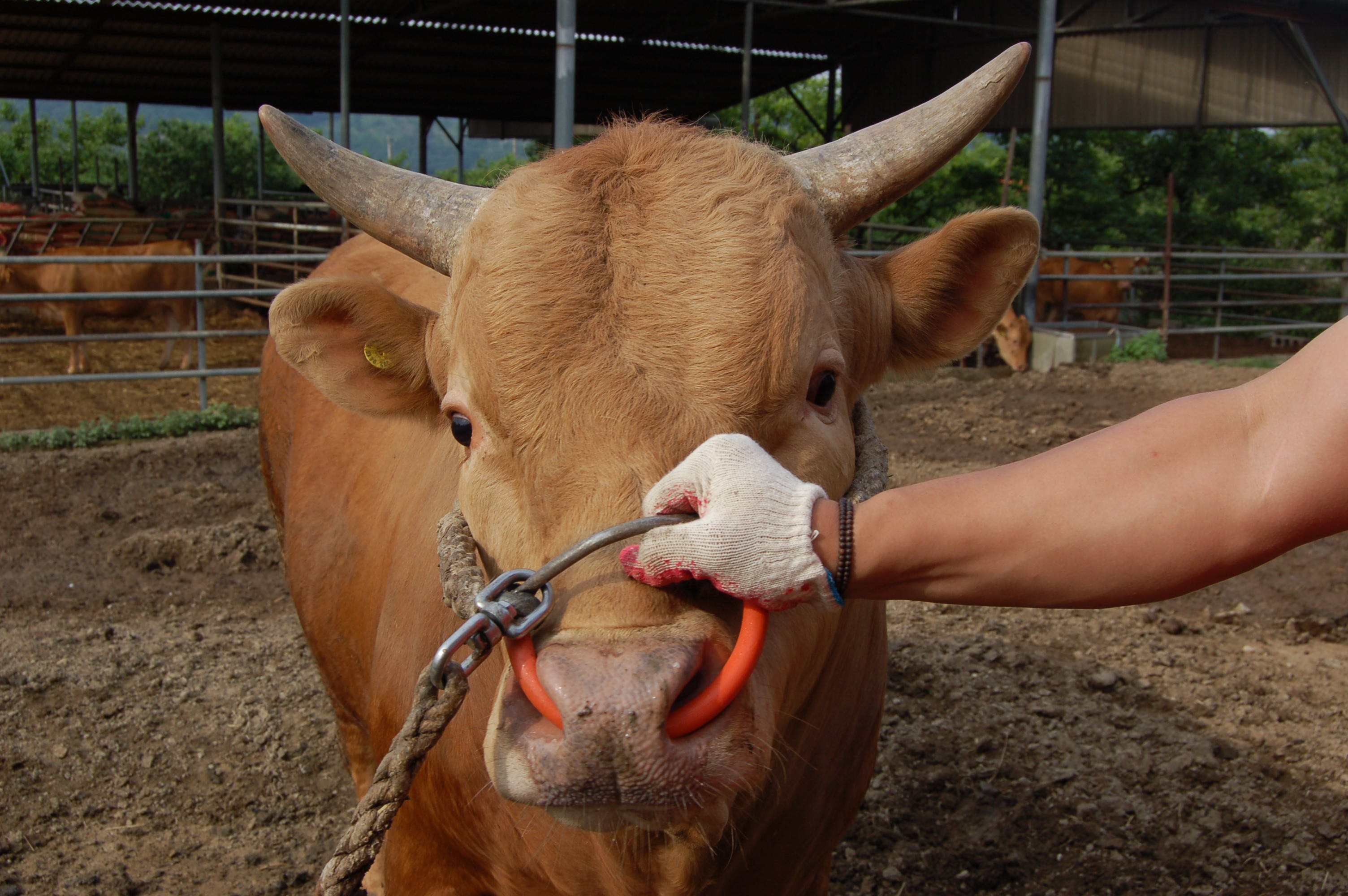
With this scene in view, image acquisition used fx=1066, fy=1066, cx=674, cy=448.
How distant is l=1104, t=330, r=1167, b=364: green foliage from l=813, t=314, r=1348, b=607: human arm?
12815 millimetres

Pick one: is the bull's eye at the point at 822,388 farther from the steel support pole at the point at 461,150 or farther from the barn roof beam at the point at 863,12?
the steel support pole at the point at 461,150

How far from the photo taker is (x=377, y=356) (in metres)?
2.41

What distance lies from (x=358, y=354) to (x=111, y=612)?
373 centimetres

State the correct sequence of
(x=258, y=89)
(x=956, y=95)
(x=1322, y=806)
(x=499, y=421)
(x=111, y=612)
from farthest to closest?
1. (x=258, y=89)
2. (x=111, y=612)
3. (x=1322, y=806)
4. (x=956, y=95)
5. (x=499, y=421)

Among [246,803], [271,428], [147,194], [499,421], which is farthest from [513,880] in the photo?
[147,194]

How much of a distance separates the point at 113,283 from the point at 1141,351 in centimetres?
1353

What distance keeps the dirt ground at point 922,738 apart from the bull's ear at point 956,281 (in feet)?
6.03

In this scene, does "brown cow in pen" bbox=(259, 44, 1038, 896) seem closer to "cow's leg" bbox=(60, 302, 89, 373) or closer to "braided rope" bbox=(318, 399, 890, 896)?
"braided rope" bbox=(318, 399, 890, 896)

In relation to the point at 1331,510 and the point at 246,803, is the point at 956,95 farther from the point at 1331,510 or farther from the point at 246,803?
the point at 246,803

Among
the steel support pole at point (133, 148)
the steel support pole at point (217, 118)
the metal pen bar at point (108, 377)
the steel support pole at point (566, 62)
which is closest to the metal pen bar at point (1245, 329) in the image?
the steel support pole at point (566, 62)

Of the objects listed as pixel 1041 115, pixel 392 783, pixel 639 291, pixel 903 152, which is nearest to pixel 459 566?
pixel 392 783

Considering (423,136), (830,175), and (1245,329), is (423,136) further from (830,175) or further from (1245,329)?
(830,175)

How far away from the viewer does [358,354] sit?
97.2 inches

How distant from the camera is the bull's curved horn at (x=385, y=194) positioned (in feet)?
7.34
